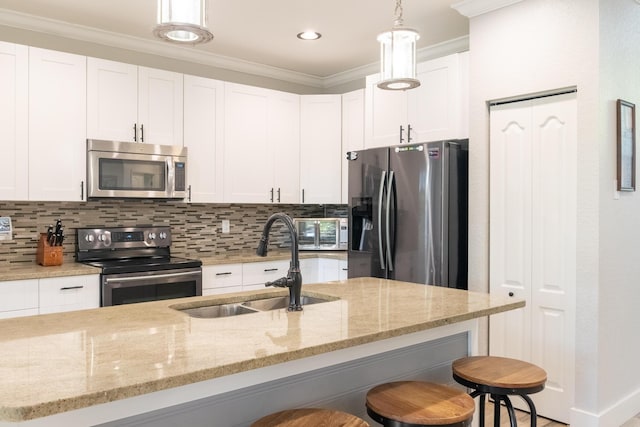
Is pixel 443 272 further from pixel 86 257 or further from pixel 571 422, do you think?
pixel 86 257

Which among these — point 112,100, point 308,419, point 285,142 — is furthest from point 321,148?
point 308,419

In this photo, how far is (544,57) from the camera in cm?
303

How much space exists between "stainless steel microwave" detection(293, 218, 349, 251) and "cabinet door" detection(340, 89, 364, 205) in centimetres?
23

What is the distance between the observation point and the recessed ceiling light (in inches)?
155

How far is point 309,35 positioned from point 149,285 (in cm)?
217

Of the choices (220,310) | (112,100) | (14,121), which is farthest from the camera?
(112,100)

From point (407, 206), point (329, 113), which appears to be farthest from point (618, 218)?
point (329, 113)

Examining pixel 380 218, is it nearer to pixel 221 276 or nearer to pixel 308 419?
pixel 221 276

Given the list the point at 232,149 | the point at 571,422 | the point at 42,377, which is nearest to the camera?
the point at 42,377

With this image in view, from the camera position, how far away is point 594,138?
2.81m

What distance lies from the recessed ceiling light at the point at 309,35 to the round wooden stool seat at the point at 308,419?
9.95 feet

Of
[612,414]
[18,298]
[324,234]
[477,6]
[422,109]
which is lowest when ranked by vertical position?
→ [612,414]

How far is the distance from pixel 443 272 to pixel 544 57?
4.65 feet

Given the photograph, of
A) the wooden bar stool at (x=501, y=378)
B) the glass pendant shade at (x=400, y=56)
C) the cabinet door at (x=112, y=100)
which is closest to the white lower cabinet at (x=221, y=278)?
the cabinet door at (x=112, y=100)
